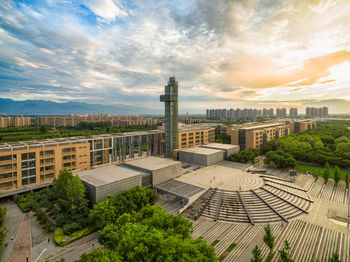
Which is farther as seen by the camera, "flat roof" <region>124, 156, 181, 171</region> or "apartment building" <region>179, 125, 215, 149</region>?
"apartment building" <region>179, 125, 215, 149</region>

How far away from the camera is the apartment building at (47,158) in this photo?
38.0m

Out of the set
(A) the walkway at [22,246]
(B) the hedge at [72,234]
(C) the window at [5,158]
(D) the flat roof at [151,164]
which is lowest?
(A) the walkway at [22,246]

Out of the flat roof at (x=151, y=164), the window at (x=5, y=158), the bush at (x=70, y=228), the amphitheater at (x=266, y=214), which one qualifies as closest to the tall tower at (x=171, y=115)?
the flat roof at (x=151, y=164)

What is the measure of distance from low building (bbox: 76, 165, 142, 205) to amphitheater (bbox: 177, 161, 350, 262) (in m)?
11.8

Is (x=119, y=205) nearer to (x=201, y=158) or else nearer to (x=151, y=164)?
(x=151, y=164)

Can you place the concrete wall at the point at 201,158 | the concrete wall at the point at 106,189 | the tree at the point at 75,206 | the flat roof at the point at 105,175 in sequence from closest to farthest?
1. the tree at the point at 75,206
2. the concrete wall at the point at 106,189
3. the flat roof at the point at 105,175
4. the concrete wall at the point at 201,158

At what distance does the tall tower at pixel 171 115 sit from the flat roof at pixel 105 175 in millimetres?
24875

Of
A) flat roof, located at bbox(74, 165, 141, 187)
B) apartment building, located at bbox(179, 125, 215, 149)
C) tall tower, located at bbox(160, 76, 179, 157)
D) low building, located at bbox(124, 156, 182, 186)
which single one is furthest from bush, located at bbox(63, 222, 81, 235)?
apartment building, located at bbox(179, 125, 215, 149)

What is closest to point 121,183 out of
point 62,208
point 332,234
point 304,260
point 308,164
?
point 62,208

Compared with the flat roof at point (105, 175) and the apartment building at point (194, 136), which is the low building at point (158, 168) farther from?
the apartment building at point (194, 136)

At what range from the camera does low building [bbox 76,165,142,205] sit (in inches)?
1241

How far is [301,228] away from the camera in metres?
28.5

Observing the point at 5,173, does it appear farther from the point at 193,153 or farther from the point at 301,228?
the point at 301,228

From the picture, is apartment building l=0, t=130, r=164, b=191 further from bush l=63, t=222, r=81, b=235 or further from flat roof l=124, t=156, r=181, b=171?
bush l=63, t=222, r=81, b=235
